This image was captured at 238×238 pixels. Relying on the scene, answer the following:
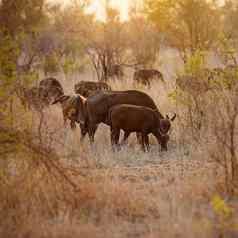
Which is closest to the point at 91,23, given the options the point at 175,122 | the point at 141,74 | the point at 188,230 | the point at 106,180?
the point at 141,74

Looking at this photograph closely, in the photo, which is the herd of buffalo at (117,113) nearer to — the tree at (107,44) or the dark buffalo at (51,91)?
the dark buffalo at (51,91)

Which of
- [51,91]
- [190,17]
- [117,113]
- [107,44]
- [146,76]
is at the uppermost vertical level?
[190,17]

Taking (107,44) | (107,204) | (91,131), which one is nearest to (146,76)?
(107,44)

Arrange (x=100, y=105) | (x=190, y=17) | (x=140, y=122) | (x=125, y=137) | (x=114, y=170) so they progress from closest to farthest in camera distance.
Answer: (x=114, y=170), (x=140, y=122), (x=125, y=137), (x=100, y=105), (x=190, y=17)

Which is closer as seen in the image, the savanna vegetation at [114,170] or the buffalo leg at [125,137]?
the savanna vegetation at [114,170]

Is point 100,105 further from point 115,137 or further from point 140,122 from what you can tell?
point 140,122

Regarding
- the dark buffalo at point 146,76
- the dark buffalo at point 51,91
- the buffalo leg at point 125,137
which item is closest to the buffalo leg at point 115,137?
the buffalo leg at point 125,137

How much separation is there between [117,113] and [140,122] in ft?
1.64

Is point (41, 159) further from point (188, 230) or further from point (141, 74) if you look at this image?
point (141, 74)

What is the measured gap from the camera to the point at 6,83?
6781mm

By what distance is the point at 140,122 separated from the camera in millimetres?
11516

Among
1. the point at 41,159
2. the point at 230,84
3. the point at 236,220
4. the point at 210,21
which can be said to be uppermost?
the point at 210,21

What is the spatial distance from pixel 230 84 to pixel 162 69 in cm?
1634

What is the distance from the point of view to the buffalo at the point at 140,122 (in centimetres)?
1151
